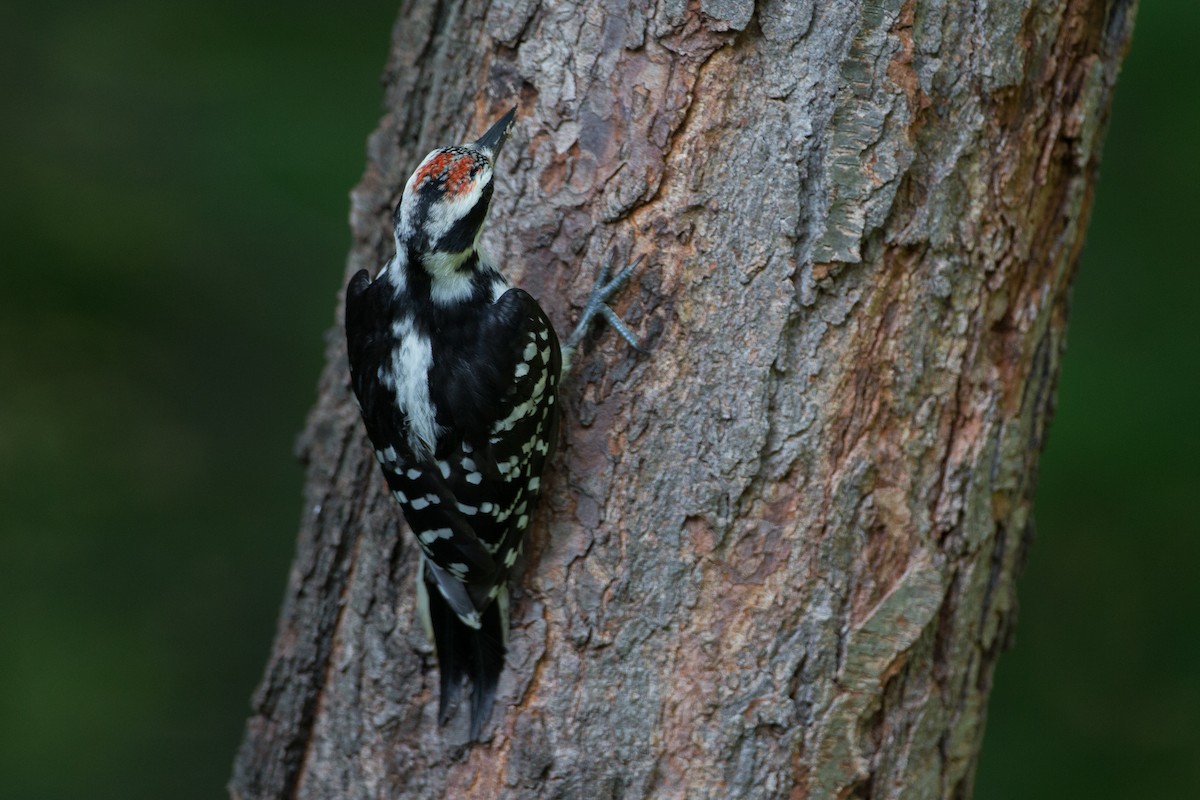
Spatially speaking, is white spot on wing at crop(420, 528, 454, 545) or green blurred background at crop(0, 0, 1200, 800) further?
green blurred background at crop(0, 0, 1200, 800)

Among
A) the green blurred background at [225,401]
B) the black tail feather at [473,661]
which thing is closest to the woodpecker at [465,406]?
the black tail feather at [473,661]

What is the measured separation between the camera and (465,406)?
7.70ft

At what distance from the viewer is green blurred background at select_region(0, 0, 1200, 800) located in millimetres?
3539

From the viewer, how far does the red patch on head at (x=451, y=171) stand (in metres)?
2.20

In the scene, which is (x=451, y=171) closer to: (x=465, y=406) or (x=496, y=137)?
(x=496, y=137)

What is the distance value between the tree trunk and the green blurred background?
51.7 inches

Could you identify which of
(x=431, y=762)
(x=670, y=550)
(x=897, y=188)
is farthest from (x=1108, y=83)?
(x=431, y=762)

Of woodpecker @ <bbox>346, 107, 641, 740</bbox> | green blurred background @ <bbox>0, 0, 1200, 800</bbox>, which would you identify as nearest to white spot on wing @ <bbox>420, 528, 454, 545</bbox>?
woodpecker @ <bbox>346, 107, 641, 740</bbox>

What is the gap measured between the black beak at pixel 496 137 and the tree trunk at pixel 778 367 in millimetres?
Result: 61

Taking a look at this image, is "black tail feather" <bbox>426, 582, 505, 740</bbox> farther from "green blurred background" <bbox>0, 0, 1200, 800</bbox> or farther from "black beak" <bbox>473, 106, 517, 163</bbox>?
"green blurred background" <bbox>0, 0, 1200, 800</bbox>

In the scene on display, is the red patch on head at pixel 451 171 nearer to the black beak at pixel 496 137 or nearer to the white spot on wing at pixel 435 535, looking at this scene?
the black beak at pixel 496 137

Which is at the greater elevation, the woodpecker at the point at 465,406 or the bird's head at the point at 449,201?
the bird's head at the point at 449,201

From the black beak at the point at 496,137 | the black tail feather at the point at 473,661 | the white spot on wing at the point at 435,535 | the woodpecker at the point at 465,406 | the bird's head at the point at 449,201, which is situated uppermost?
the black beak at the point at 496,137

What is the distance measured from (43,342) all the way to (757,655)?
10.4ft
